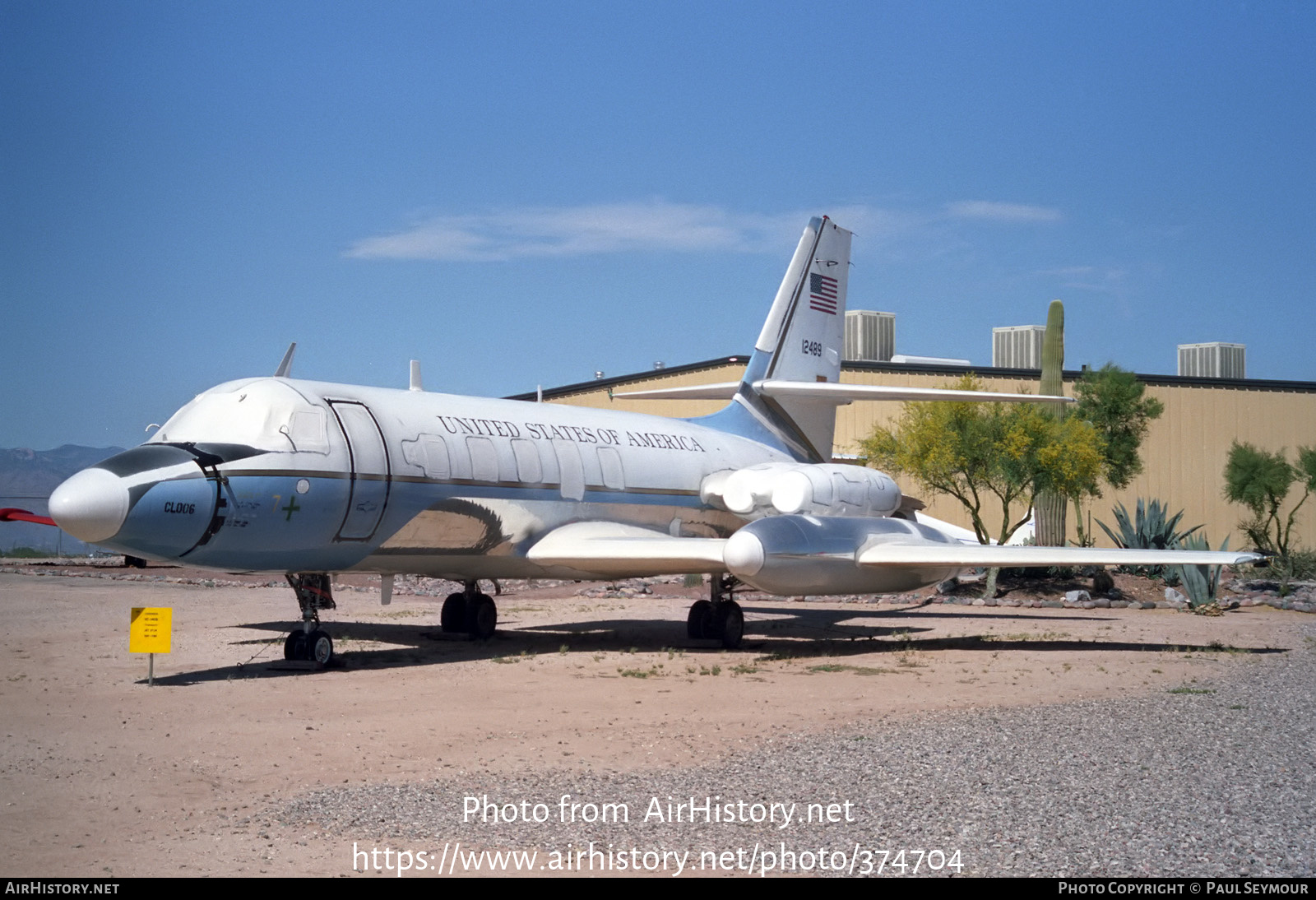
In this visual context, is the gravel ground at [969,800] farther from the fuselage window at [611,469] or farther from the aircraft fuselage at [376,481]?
the fuselage window at [611,469]

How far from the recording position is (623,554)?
1603 centimetres

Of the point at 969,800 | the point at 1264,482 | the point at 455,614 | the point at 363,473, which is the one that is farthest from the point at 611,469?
the point at 1264,482

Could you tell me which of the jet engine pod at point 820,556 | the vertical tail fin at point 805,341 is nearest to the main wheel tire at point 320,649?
the jet engine pod at point 820,556

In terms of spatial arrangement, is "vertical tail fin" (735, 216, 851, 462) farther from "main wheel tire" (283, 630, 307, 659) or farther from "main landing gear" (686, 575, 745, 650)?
"main wheel tire" (283, 630, 307, 659)

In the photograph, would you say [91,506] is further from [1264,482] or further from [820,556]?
[1264,482]

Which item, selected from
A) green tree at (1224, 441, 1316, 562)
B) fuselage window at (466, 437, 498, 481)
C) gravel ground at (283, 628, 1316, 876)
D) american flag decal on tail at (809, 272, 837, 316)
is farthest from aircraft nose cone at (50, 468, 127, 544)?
green tree at (1224, 441, 1316, 562)

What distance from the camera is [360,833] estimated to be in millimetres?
6520

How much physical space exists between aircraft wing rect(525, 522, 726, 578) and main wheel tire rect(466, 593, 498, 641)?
1.59m

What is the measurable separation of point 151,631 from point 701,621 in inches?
301

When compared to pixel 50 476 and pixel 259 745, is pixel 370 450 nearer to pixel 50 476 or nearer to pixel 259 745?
pixel 259 745

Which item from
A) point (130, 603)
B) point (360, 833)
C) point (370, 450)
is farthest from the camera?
point (130, 603)

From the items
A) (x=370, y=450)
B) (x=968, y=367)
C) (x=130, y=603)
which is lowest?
(x=130, y=603)
